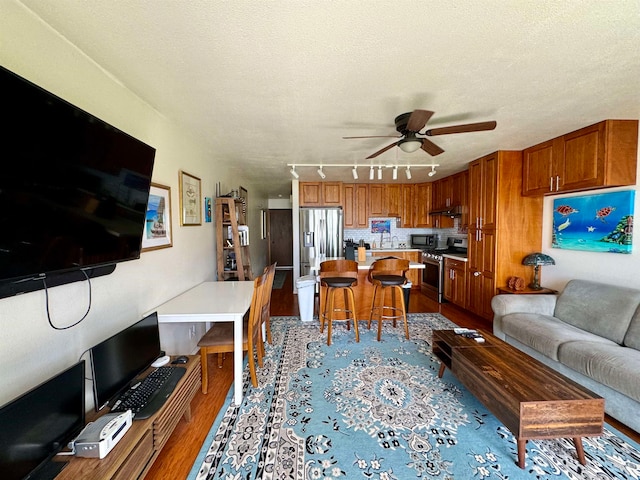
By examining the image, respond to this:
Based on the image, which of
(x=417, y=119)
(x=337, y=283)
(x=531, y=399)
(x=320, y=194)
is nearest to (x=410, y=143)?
(x=417, y=119)

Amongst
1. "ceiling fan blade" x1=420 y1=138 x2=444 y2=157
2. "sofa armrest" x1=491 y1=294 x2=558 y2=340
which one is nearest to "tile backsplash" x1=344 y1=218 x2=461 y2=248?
"sofa armrest" x1=491 y1=294 x2=558 y2=340

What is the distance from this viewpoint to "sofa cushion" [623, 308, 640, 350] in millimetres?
2027

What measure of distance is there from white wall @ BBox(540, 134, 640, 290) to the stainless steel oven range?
1335 mm

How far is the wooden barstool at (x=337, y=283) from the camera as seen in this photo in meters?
3.05

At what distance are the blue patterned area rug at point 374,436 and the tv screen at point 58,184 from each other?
1364 mm

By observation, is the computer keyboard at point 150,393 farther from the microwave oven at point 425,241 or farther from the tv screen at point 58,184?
the microwave oven at point 425,241

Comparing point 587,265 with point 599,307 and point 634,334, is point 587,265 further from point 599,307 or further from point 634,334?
point 634,334

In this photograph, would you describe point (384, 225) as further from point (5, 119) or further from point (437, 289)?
point (5, 119)

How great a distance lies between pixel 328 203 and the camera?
5.32 metres

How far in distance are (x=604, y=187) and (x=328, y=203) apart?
3.84 m

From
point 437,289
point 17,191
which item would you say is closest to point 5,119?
point 17,191

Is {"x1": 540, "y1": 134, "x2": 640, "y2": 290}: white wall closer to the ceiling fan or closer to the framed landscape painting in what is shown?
the framed landscape painting

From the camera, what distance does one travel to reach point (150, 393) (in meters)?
1.46

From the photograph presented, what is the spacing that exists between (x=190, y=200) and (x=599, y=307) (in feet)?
13.7
